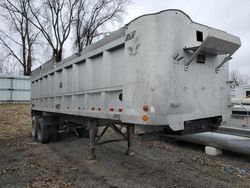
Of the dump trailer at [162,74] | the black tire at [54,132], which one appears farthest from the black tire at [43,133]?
the dump trailer at [162,74]

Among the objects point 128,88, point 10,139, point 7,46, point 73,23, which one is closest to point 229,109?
point 128,88

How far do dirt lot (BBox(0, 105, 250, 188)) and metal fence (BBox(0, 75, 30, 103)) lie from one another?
11990 millimetres

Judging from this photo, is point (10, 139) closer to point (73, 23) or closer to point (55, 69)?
point (55, 69)

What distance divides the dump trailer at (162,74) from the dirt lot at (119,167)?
106cm

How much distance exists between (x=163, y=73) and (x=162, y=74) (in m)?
0.02

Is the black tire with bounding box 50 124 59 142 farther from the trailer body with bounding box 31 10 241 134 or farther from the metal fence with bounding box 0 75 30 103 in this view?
the metal fence with bounding box 0 75 30 103

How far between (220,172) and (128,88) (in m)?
2.90

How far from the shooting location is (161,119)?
124 inches

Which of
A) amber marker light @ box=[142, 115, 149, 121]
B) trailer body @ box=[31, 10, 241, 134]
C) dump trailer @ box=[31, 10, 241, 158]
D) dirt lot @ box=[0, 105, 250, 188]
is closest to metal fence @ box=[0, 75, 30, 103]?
dirt lot @ box=[0, 105, 250, 188]

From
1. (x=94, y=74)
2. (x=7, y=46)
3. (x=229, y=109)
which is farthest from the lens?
(x=7, y=46)

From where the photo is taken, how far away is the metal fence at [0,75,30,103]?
18203 mm

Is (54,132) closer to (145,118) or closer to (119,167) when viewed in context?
(119,167)

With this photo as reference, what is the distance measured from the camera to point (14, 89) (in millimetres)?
18734

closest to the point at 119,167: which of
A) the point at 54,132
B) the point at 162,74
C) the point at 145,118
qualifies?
the point at 145,118
